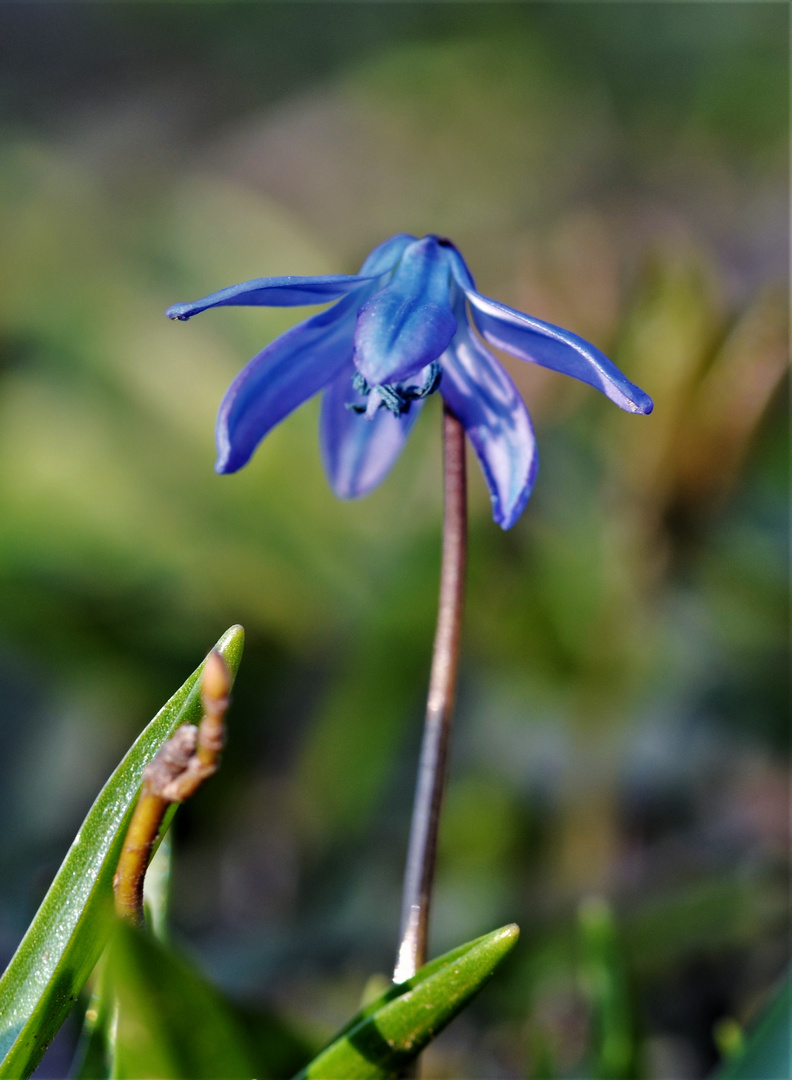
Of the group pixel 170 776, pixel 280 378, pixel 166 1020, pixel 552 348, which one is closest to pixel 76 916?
pixel 166 1020

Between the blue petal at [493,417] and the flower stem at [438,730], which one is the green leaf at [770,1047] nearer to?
the flower stem at [438,730]

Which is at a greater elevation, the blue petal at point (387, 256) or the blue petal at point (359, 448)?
the blue petal at point (387, 256)

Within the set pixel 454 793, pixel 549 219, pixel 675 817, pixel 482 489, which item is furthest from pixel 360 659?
pixel 549 219

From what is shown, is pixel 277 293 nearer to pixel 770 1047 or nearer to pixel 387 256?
pixel 387 256

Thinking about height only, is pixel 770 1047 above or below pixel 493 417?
below

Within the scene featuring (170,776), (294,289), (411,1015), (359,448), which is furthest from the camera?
(359,448)

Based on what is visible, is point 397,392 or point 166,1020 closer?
point 166,1020

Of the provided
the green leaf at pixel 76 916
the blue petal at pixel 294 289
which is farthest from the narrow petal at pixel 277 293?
the green leaf at pixel 76 916

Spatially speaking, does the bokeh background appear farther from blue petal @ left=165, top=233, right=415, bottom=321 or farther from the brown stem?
blue petal @ left=165, top=233, right=415, bottom=321
